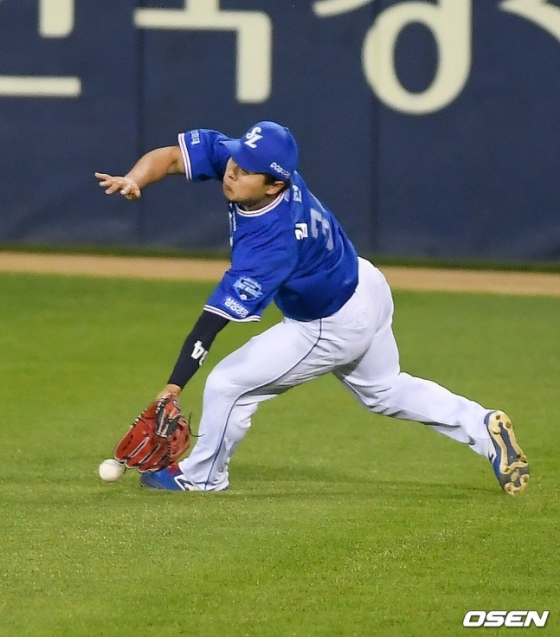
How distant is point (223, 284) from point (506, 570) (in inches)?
60.0

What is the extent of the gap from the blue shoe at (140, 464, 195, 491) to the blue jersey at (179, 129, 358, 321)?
80 cm

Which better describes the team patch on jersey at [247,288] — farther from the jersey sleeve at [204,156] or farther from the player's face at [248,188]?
the jersey sleeve at [204,156]

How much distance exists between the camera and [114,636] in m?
4.04

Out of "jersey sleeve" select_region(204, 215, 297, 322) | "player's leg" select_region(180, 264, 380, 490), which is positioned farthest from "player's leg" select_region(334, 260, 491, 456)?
"jersey sleeve" select_region(204, 215, 297, 322)

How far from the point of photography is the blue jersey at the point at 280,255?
211 inches

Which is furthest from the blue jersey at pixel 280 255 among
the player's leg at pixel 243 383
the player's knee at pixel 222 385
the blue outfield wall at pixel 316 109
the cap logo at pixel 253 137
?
the blue outfield wall at pixel 316 109

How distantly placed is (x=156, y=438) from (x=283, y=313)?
2.52 feet

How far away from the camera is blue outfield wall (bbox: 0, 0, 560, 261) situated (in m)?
13.3

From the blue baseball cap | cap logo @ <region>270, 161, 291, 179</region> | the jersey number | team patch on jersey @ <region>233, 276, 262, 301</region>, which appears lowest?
team patch on jersey @ <region>233, 276, 262, 301</region>

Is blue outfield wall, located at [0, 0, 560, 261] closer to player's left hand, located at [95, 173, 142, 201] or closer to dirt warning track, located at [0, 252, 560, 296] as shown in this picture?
dirt warning track, located at [0, 252, 560, 296]

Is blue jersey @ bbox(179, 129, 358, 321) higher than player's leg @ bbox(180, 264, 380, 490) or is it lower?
higher

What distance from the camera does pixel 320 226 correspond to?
5.65 metres

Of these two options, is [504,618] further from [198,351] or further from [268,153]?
[268,153]

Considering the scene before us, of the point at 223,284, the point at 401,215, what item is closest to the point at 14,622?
the point at 223,284
